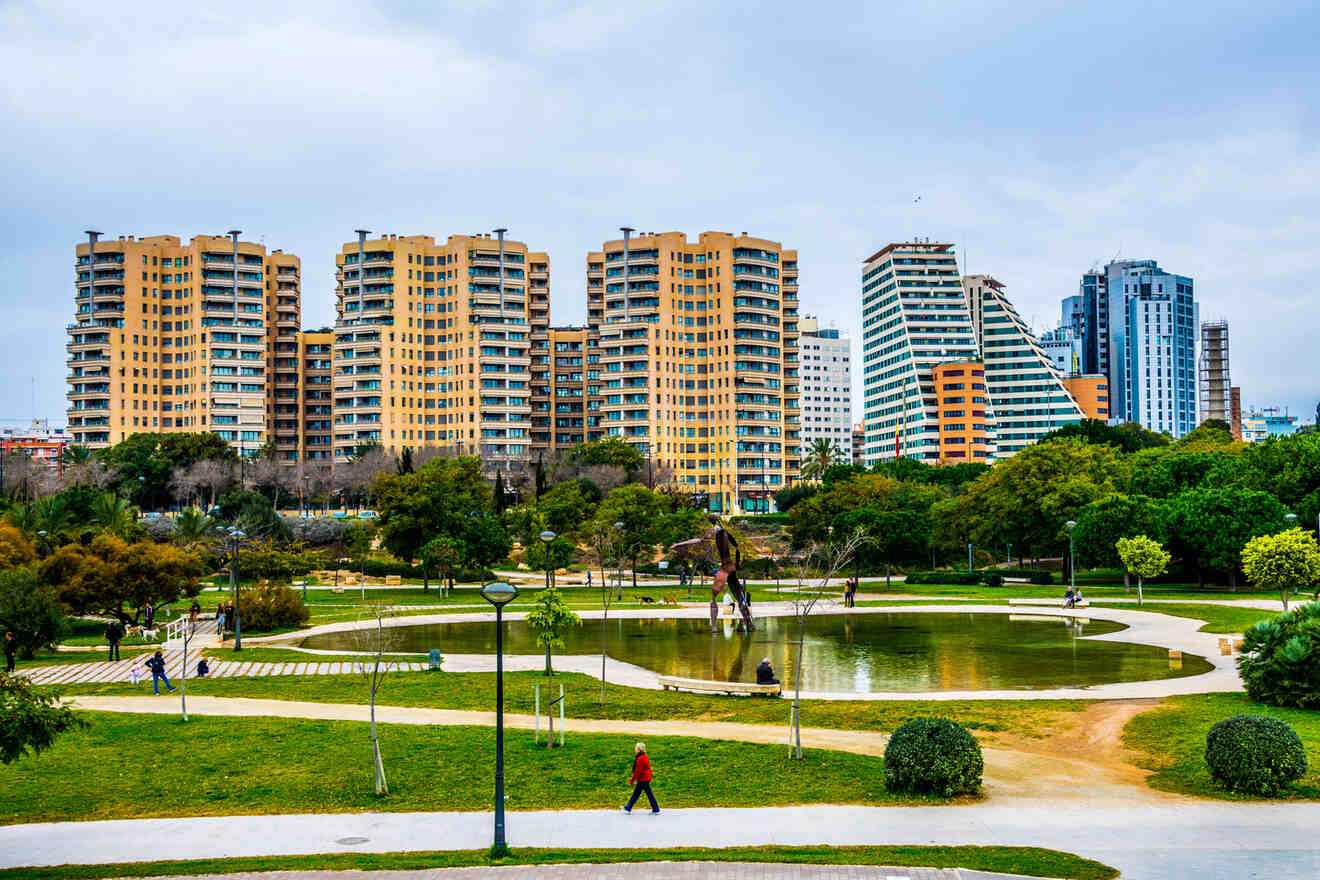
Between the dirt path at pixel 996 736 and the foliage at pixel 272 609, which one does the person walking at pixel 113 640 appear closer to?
the dirt path at pixel 996 736

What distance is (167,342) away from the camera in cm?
15600

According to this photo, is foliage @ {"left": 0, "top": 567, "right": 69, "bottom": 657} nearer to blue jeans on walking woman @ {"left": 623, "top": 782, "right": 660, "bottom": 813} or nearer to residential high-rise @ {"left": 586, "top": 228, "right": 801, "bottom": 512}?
blue jeans on walking woman @ {"left": 623, "top": 782, "right": 660, "bottom": 813}

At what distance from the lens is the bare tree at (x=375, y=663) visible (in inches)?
740

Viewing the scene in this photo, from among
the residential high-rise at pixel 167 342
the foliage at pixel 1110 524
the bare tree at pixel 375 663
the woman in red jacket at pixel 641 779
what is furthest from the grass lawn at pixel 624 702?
the residential high-rise at pixel 167 342

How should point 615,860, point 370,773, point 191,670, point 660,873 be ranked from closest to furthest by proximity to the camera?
point 660,873 < point 615,860 < point 370,773 < point 191,670

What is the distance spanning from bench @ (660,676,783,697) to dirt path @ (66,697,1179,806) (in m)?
3.96

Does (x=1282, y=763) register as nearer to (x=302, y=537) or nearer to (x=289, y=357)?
(x=302, y=537)

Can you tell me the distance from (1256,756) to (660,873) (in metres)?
11.3

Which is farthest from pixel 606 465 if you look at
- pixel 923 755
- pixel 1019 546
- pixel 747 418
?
pixel 923 755

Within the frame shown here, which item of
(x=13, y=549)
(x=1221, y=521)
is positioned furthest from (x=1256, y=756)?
(x=13, y=549)

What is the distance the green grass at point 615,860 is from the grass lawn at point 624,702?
360 inches

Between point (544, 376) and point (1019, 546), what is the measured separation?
9755 centimetres

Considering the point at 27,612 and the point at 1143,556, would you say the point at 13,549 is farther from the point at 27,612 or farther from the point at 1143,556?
the point at 1143,556

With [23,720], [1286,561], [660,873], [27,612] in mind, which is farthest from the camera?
[1286,561]
